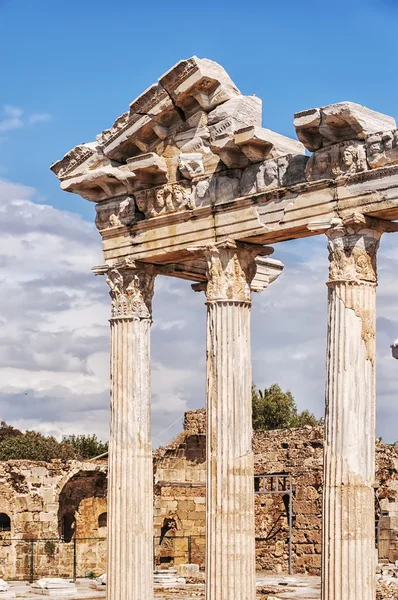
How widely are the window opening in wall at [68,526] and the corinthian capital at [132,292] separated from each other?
734 inches

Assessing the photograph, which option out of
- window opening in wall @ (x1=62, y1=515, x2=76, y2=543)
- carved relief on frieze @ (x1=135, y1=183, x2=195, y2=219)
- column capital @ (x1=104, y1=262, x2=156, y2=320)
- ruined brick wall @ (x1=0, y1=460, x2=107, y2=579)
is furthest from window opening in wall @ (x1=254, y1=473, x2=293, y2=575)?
carved relief on frieze @ (x1=135, y1=183, x2=195, y2=219)

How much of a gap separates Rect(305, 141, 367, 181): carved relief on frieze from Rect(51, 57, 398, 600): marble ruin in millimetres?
21

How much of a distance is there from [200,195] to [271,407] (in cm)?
5994

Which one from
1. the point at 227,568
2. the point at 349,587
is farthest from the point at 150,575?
the point at 349,587

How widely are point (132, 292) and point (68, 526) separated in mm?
19949

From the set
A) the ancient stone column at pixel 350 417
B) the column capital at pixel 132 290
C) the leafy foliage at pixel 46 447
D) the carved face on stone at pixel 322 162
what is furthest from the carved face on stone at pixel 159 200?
the leafy foliage at pixel 46 447

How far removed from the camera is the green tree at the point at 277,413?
8031cm

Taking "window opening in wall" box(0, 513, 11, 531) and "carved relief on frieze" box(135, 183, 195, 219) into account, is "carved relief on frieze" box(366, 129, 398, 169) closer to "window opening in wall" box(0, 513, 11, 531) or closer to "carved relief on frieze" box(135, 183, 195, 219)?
"carved relief on frieze" box(135, 183, 195, 219)

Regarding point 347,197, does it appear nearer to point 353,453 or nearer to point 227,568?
point 353,453

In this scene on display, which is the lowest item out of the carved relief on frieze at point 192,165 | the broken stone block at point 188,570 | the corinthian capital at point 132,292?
the broken stone block at point 188,570

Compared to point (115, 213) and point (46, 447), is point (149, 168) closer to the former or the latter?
point (115, 213)

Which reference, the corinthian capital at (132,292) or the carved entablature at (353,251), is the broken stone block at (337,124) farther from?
the corinthian capital at (132,292)

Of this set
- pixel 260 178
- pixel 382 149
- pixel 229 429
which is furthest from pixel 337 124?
pixel 229 429

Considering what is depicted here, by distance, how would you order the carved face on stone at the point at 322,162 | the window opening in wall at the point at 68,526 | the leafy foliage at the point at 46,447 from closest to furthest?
the carved face on stone at the point at 322,162 < the window opening in wall at the point at 68,526 < the leafy foliage at the point at 46,447
